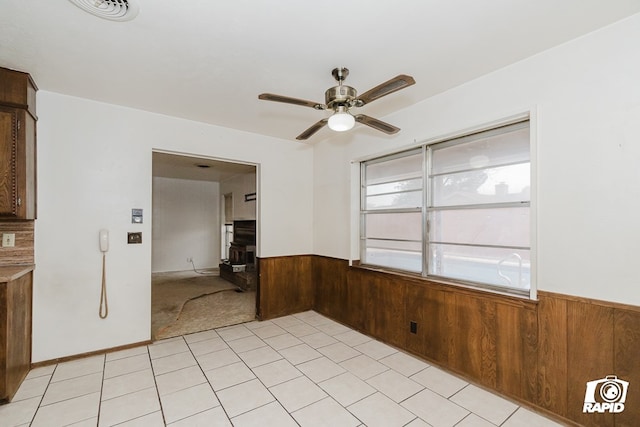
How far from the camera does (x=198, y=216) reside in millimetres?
7785

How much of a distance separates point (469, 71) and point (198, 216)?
7.18 m

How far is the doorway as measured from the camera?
4902 mm

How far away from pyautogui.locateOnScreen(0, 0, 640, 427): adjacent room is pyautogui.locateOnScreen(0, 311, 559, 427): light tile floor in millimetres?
21

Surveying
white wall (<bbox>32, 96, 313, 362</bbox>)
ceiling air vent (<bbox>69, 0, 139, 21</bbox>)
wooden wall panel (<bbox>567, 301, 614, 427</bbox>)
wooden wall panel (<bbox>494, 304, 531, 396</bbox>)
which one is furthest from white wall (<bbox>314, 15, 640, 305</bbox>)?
white wall (<bbox>32, 96, 313, 362</bbox>)

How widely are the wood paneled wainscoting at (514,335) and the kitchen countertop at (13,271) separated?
306 centimetres

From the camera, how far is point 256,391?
2254 millimetres

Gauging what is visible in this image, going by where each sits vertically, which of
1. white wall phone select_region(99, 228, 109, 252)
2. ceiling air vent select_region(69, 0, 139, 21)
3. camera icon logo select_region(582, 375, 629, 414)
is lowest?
camera icon logo select_region(582, 375, 629, 414)

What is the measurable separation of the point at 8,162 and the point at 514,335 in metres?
4.18

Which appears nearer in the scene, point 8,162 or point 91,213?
point 8,162

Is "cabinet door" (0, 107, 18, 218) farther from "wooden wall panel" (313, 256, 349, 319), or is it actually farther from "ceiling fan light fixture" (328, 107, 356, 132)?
"wooden wall panel" (313, 256, 349, 319)

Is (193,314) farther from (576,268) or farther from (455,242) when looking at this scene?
(576,268)

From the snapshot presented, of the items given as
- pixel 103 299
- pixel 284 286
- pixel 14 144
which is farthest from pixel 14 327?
pixel 284 286

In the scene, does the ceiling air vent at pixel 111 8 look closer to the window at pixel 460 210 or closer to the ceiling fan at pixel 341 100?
the ceiling fan at pixel 341 100

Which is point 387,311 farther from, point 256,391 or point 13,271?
point 13,271
